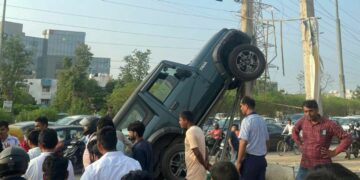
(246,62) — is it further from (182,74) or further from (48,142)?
(48,142)

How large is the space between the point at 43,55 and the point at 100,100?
10862 cm

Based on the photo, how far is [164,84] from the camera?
10.9 m

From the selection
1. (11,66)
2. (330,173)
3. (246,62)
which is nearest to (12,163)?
(330,173)

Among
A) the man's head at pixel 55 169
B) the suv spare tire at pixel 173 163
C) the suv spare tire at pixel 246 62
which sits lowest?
the suv spare tire at pixel 173 163

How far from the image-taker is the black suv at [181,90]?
10.3 meters

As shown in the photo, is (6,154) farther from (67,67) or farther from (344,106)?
(344,106)

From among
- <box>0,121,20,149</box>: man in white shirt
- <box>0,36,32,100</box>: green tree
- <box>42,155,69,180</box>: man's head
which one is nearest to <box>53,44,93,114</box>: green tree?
<box>0,36,32,100</box>: green tree

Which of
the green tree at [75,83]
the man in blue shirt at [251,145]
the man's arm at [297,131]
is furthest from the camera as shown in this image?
the green tree at [75,83]

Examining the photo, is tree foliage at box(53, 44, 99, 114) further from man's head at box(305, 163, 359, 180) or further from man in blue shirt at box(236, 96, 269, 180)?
man's head at box(305, 163, 359, 180)

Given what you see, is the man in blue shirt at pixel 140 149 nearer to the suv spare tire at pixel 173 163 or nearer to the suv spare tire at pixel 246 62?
the suv spare tire at pixel 173 163

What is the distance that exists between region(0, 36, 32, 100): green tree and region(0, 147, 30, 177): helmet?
40.7 meters

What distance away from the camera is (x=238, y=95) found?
11.6 meters

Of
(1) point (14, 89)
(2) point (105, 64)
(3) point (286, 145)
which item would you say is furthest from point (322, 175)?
(2) point (105, 64)

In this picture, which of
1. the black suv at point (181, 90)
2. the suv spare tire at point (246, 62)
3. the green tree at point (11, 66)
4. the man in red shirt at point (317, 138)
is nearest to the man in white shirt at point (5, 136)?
Answer: the black suv at point (181, 90)
